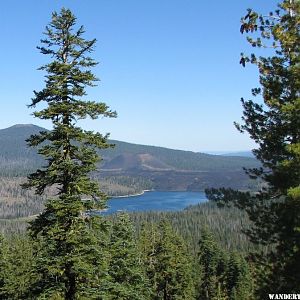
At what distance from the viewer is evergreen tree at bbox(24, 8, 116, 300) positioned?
17500 millimetres

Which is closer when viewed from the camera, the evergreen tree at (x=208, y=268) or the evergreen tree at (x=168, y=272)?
the evergreen tree at (x=168, y=272)

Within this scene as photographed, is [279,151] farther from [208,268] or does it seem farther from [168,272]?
[208,268]

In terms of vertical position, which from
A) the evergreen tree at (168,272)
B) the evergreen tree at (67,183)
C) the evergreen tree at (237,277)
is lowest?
the evergreen tree at (237,277)

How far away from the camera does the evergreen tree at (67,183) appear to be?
17500 mm

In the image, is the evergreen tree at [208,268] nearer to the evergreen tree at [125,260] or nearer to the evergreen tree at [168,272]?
the evergreen tree at [168,272]

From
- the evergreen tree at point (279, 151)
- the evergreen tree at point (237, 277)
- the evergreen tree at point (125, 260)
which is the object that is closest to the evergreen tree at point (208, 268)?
the evergreen tree at point (237, 277)

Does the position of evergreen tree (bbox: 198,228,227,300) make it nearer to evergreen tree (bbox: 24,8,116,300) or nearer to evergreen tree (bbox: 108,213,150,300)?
evergreen tree (bbox: 108,213,150,300)

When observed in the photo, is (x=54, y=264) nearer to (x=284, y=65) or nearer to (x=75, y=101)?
(x=75, y=101)

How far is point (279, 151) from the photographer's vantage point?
1925 centimetres

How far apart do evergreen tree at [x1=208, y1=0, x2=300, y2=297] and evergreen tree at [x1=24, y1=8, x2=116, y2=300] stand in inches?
295

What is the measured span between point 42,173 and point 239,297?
62.0 m

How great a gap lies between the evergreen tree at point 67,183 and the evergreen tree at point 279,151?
24.6ft

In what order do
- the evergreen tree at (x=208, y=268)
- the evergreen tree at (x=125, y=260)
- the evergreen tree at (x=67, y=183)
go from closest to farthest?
the evergreen tree at (x=67, y=183)
the evergreen tree at (x=125, y=260)
the evergreen tree at (x=208, y=268)

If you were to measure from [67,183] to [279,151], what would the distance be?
389 inches
